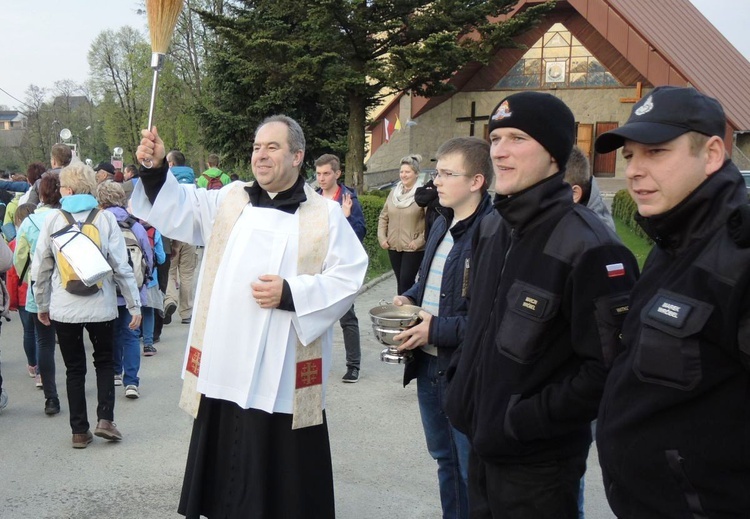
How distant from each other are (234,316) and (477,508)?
5.08 feet

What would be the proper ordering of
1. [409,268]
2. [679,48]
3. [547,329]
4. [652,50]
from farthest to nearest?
[679,48] < [652,50] < [409,268] < [547,329]

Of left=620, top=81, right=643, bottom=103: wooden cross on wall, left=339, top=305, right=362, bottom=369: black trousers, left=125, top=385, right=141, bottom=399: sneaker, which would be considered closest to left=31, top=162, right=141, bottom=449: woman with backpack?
left=125, top=385, right=141, bottom=399: sneaker

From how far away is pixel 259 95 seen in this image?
26.4m

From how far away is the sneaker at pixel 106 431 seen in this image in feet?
17.7

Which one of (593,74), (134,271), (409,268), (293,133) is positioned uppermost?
(593,74)

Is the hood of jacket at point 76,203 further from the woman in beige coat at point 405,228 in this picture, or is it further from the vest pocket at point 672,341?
the vest pocket at point 672,341

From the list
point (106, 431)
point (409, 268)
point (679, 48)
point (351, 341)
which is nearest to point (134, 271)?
point (106, 431)

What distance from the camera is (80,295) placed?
5086 mm

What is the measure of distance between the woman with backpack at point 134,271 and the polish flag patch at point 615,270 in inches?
189

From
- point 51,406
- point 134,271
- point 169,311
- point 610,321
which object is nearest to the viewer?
point 610,321

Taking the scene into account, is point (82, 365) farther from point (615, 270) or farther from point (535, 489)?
point (615, 270)

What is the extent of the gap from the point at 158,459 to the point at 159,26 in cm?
315

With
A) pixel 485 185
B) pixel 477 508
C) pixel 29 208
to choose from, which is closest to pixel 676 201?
pixel 477 508

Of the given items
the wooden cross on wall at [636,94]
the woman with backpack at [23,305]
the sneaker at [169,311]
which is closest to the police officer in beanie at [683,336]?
the woman with backpack at [23,305]
